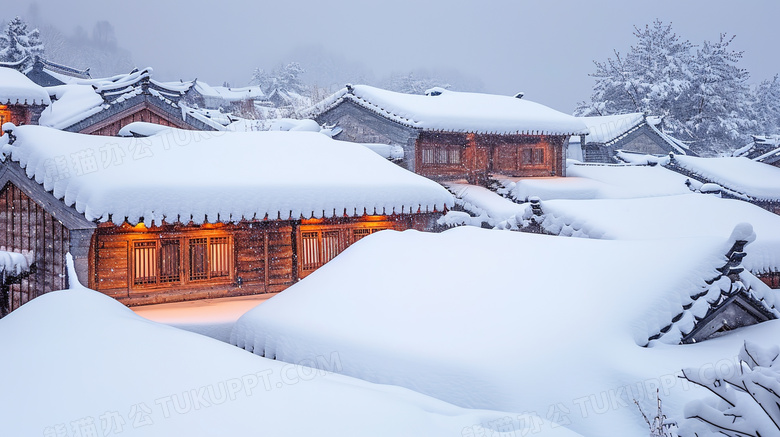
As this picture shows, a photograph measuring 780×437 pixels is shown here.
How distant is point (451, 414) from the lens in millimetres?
4242

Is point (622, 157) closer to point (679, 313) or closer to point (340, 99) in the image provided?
point (340, 99)

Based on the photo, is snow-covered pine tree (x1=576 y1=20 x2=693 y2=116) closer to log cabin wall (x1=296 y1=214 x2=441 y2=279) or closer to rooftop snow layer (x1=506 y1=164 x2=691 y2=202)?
rooftop snow layer (x1=506 y1=164 x2=691 y2=202)

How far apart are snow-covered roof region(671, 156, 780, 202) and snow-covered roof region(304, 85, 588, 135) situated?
5887mm

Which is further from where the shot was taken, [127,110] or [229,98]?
[229,98]

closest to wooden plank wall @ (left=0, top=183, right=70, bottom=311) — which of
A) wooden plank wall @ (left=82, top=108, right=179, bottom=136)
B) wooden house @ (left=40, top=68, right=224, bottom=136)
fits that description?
wooden house @ (left=40, top=68, right=224, bottom=136)

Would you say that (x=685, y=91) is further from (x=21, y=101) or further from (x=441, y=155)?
(x=21, y=101)

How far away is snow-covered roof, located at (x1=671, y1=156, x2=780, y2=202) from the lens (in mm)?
21828

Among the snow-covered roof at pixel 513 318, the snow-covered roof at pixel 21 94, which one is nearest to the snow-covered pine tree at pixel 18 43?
the snow-covered roof at pixel 21 94

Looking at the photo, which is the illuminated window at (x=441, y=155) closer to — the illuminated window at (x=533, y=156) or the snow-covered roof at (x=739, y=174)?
the illuminated window at (x=533, y=156)

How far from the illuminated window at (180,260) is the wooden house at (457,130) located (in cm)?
938

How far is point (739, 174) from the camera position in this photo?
2344 centimetres

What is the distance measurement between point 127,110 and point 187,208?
10.5 m

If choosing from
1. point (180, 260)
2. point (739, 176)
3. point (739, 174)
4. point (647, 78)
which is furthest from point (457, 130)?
point (647, 78)

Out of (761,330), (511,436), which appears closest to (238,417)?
(511,436)
